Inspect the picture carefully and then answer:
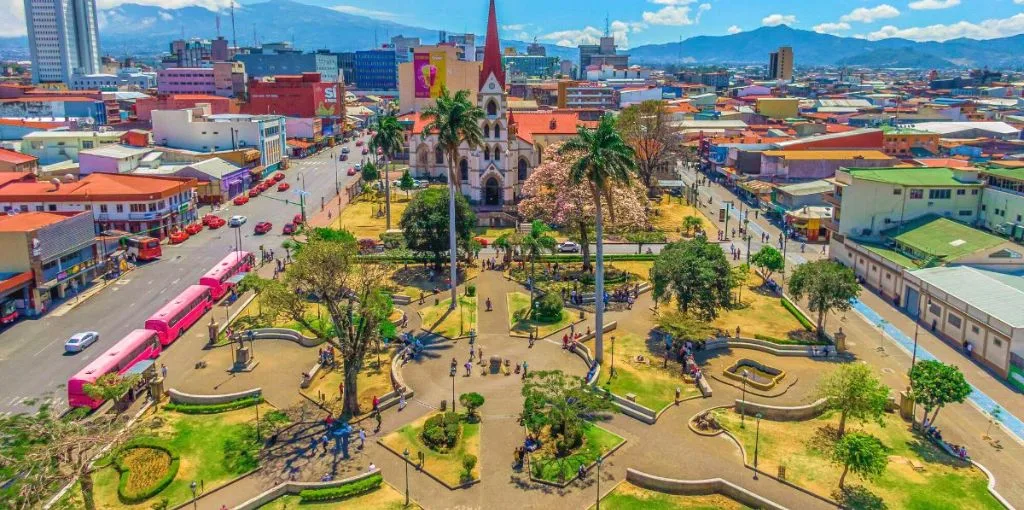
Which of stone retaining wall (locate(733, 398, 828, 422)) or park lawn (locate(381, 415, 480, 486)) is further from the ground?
stone retaining wall (locate(733, 398, 828, 422))

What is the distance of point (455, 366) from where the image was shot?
4669 centimetres

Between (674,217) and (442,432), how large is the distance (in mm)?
61497

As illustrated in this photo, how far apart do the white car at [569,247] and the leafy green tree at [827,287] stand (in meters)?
28.0

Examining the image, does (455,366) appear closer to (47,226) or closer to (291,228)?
(47,226)

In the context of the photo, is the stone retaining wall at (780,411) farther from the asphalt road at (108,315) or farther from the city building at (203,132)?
the city building at (203,132)

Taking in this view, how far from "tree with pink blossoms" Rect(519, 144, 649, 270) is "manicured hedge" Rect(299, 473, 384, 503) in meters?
33.9

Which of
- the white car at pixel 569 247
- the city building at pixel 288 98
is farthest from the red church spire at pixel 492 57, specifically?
the city building at pixel 288 98

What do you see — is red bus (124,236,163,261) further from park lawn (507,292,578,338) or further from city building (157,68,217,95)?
city building (157,68,217,95)

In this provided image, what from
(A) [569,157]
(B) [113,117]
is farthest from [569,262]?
(B) [113,117]

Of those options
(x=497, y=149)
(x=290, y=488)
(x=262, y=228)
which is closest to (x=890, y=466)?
(x=290, y=488)

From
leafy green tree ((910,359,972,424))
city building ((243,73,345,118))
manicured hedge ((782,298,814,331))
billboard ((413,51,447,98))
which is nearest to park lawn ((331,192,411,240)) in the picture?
manicured hedge ((782,298,814,331))

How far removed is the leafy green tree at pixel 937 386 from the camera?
38062mm

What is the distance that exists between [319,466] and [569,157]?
39585 millimetres

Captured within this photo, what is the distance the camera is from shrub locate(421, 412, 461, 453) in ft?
124
